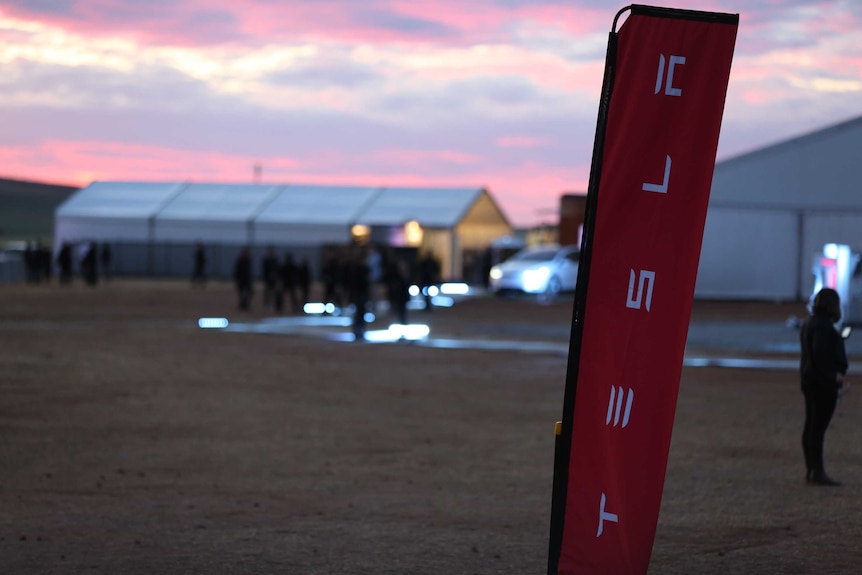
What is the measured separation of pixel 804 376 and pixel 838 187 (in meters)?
30.7

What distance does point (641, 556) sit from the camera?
585cm

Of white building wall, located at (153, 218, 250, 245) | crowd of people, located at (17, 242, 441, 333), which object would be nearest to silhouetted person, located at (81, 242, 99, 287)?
crowd of people, located at (17, 242, 441, 333)

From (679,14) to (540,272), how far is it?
36.7 metres

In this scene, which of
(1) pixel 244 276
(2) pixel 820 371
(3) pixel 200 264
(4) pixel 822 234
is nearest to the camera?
(2) pixel 820 371

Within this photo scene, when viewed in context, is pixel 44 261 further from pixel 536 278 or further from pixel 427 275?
pixel 427 275

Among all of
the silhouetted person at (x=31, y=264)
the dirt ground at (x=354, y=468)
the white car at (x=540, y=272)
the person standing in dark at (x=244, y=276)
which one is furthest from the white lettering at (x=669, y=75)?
the silhouetted person at (x=31, y=264)

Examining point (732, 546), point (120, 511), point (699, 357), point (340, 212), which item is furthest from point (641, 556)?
point (340, 212)

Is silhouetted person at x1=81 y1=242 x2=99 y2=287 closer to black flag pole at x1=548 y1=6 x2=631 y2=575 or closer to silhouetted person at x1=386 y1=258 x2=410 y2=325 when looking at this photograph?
silhouetted person at x1=386 y1=258 x2=410 y2=325

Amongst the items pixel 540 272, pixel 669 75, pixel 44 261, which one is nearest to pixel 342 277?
pixel 540 272

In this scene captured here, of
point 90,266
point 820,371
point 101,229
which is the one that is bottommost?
point 90,266

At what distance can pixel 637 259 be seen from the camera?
18.8 ft

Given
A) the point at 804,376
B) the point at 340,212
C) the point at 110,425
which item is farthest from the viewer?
the point at 340,212

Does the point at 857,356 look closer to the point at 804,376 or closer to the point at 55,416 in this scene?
the point at 804,376

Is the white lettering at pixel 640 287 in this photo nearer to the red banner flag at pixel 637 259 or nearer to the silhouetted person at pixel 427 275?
the red banner flag at pixel 637 259
